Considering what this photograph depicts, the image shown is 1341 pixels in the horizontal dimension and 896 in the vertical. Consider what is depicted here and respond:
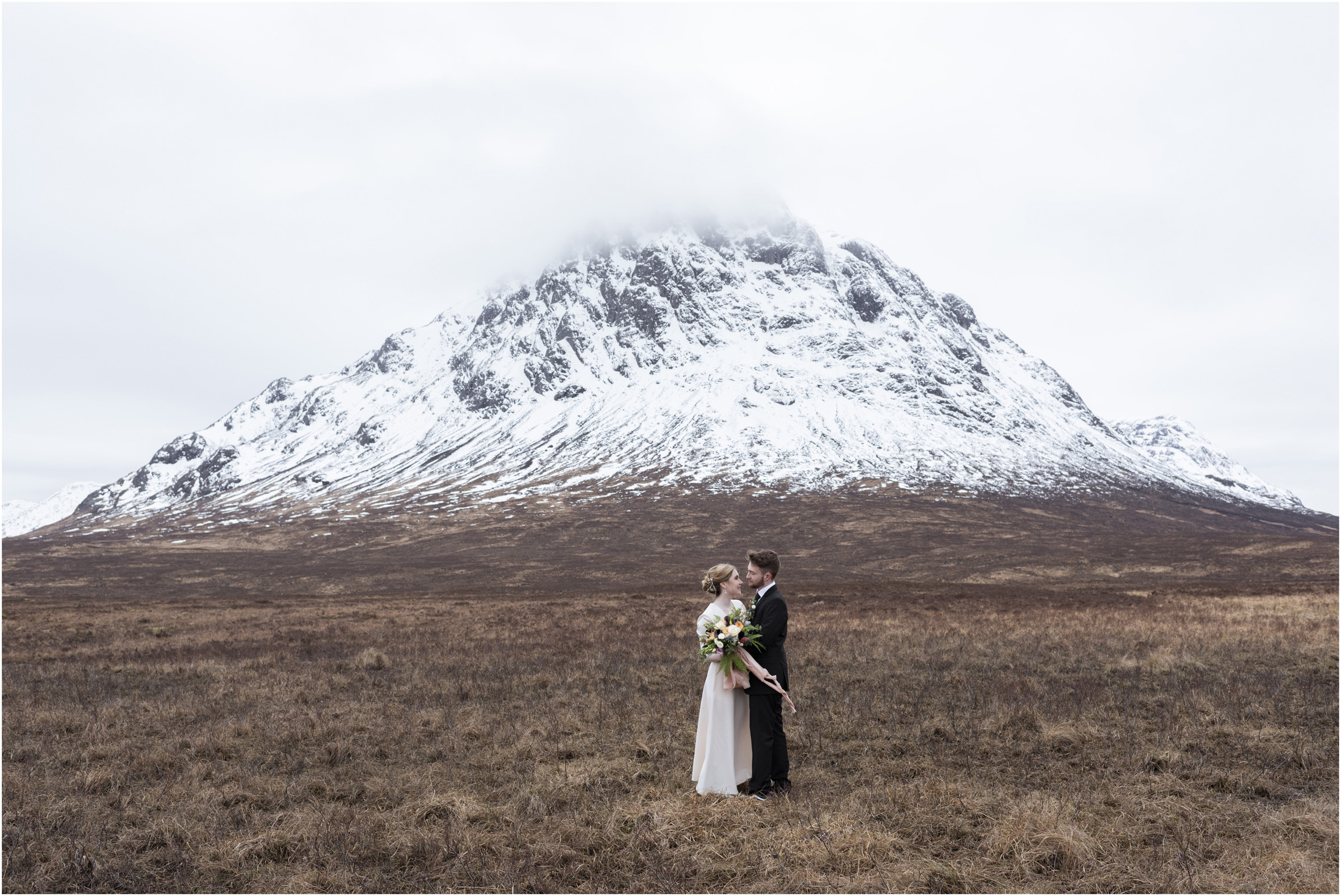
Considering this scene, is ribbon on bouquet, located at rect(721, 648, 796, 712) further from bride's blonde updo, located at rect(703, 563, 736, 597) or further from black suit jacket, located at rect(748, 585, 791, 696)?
bride's blonde updo, located at rect(703, 563, 736, 597)

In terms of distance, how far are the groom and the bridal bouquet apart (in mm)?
151

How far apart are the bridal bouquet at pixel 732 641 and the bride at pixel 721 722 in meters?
0.09

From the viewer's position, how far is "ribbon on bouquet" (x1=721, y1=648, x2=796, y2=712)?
24.9 feet

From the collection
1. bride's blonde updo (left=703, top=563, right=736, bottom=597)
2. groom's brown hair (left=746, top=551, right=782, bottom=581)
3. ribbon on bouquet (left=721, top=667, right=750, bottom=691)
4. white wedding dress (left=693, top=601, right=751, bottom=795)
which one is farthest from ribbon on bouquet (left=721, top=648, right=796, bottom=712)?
groom's brown hair (left=746, top=551, right=782, bottom=581)

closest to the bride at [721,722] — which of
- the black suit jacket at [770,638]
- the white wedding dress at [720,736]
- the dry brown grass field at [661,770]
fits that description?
the white wedding dress at [720,736]

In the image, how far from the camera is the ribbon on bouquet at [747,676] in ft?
24.9

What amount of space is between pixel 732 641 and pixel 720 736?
3.82ft

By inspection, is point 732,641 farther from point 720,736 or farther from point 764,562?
point 720,736

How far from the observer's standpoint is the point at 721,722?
7875 mm

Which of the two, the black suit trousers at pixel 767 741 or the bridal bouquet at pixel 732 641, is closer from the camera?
the bridal bouquet at pixel 732 641

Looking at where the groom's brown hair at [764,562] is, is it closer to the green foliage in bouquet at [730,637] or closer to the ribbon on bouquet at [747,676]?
the green foliage in bouquet at [730,637]

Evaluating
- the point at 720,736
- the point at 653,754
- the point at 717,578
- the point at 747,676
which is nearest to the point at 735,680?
the point at 747,676

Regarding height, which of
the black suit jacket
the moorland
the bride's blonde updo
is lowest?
the moorland

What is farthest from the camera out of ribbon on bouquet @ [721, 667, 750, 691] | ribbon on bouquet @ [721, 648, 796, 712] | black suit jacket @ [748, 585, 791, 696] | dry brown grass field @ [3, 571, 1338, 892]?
black suit jacket @ [748, 585, 791, 696]
